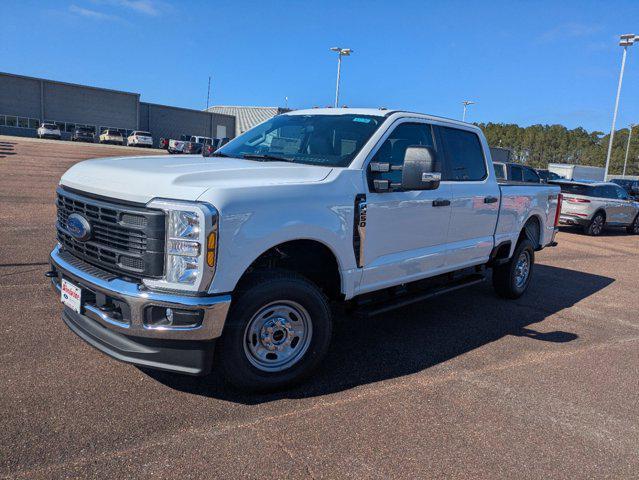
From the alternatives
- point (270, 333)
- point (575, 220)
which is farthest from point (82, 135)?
point (270, 333)

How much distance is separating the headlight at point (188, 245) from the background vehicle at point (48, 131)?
56067mm

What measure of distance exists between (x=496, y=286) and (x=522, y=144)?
127 m

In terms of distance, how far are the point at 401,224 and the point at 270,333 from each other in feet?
5.07

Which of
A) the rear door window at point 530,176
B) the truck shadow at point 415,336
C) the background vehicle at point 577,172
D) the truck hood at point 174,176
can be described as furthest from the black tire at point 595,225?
the background vehicle at point 577,172

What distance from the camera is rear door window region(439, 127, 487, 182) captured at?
5.34 metres

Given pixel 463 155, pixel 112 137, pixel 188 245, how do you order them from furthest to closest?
pixel 112 137 → pixel 463 155 → pixel 188 245

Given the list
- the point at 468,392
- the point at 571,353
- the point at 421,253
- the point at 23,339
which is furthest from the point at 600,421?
the point at 23,339

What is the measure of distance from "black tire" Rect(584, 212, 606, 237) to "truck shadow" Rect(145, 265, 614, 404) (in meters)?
9.14

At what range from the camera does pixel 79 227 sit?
353 cm

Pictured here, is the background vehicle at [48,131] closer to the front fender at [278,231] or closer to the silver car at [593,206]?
the silver car at [593,206]

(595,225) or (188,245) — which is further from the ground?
(188,245)

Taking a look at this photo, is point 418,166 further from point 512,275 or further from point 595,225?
point 595,225

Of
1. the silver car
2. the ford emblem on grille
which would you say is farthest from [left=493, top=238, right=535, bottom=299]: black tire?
the silver car

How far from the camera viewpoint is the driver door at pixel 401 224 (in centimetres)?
420
